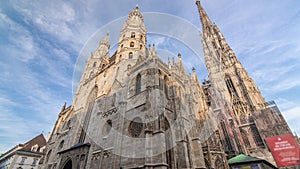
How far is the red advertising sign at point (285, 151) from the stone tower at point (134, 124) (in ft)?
17.0

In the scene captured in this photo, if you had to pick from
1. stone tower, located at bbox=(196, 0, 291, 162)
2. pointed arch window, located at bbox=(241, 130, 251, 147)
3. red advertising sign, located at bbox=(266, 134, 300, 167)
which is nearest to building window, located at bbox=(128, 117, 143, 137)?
red advertising sign, located at bbox=(266, 134, 300, 167)

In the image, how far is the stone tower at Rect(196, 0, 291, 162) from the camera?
68.2 ft

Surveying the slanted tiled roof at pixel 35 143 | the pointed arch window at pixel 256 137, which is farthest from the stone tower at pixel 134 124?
the pointed arch window at pixel 256 137

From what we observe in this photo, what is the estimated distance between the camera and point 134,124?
11.6 metres

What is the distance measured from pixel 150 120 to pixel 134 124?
203 centimetres

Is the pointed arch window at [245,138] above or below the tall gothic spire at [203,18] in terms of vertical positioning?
below

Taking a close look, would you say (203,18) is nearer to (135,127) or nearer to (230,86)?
(230,86)

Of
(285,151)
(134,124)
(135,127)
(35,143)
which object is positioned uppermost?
(35,143)

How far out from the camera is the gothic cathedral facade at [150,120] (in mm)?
10586

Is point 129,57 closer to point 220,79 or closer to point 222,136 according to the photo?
point 222,136

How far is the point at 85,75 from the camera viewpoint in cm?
2623

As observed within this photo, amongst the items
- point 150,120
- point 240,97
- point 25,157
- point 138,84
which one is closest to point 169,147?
point 150,120

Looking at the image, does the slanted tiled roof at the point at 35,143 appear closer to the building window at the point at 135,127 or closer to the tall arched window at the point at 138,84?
the building window at the point at 135,127

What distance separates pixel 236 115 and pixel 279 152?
16.2m
